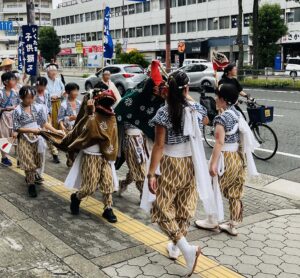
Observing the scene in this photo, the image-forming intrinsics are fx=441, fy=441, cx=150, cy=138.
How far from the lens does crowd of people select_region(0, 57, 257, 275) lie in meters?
3.78

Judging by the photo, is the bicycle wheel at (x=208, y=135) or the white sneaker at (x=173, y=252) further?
the bicycle wheel at (x=208, y=135)

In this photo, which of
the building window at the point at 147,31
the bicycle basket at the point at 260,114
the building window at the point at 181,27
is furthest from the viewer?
the building window at the point at 147,31

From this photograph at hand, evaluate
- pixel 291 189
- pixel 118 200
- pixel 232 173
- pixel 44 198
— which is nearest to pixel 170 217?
pixel 232 173

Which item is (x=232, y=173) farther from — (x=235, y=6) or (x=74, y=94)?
(x=235, y=6)

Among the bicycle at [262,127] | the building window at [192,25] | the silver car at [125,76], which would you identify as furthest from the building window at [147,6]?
the bicycle at [262,127]

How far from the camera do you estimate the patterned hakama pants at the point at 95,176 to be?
4.92 m

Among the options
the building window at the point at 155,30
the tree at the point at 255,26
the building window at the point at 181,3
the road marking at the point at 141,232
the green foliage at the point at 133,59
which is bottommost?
the road marking at the point at 141,232

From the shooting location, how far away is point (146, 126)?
495 centimetres

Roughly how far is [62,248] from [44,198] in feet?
5.66

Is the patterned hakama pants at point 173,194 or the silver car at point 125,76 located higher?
the silver car at point 125,76

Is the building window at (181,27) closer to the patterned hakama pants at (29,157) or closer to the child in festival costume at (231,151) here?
the patterned hakama pants at (29,157)

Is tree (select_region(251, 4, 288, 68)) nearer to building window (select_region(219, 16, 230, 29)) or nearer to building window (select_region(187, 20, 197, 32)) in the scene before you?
building window (select_region(219, 16, 230, 29))

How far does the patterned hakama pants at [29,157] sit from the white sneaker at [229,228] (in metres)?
2.67

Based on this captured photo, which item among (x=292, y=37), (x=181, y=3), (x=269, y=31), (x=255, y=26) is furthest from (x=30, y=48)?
(x=181, y=3)
